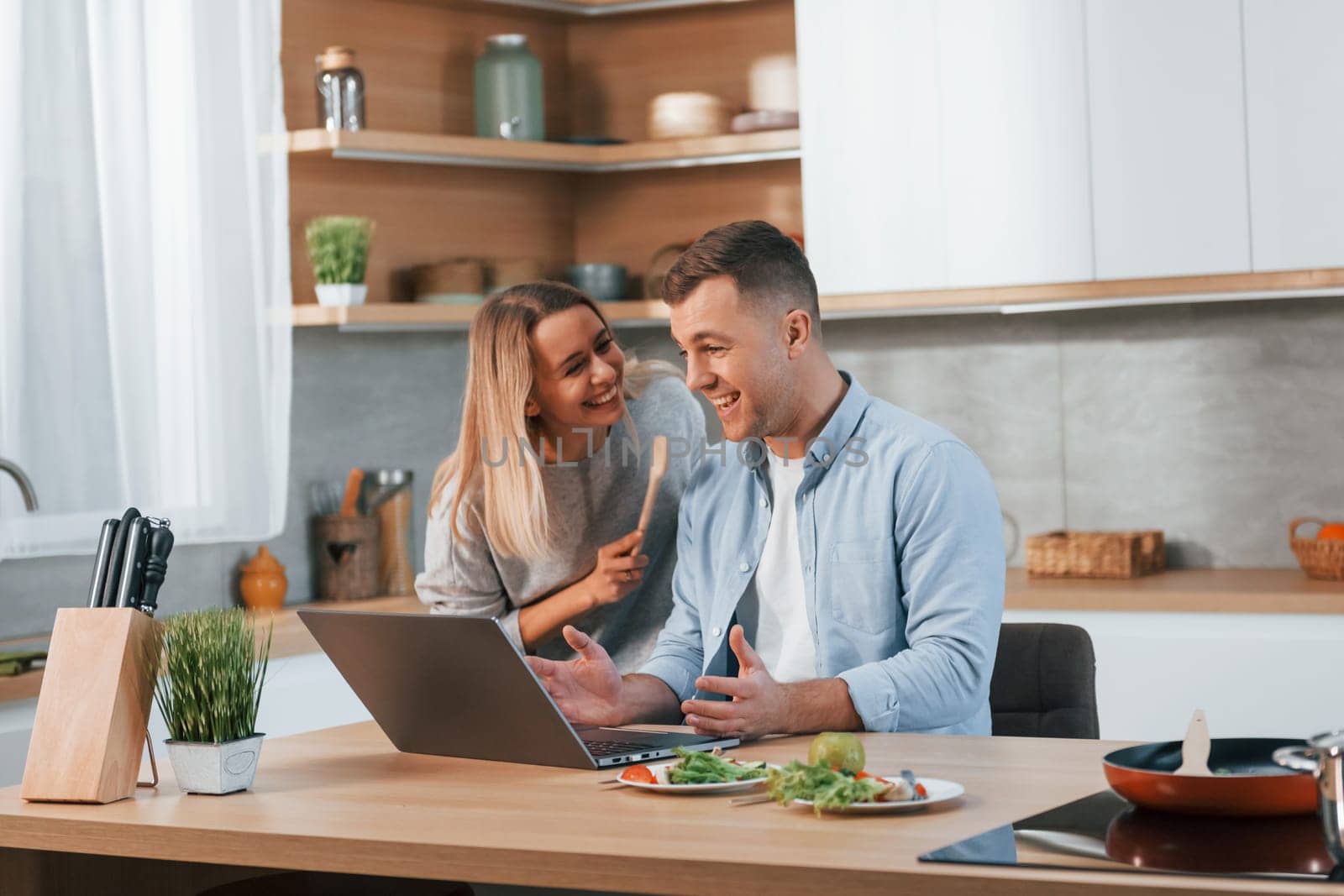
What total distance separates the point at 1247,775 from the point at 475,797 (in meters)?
0.75

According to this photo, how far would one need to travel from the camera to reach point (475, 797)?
5.75ft

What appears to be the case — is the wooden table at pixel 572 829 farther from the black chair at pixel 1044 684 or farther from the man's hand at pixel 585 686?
the black chair at pixel 1044 684

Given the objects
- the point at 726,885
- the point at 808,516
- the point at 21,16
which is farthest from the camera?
the point at 21,16

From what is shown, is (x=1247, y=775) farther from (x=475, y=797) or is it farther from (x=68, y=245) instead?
(x=68, y=245)

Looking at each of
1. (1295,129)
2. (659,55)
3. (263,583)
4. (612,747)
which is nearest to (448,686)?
(612,747)

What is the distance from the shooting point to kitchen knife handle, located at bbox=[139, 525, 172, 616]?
1.92 m

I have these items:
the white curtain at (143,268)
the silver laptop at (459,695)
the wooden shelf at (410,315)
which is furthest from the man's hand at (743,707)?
the wooden shelf at (410,315)

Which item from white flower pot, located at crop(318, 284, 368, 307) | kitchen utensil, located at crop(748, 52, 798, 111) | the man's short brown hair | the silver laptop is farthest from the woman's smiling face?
kitchen utensil, located at crop(748, 52, 798, 111)

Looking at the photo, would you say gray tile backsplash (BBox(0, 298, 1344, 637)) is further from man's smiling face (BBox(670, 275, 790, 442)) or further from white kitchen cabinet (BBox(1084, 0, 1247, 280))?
man's smiling face (BBox(670, 275, 790, 442))

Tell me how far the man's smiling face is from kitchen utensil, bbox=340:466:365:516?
207cm

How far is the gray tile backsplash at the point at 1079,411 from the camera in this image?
4230 millimetres

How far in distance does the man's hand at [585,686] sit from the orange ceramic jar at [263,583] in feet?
6.56

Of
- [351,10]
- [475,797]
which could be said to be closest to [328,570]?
[351,10]

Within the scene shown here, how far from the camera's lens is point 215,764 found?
185cm
